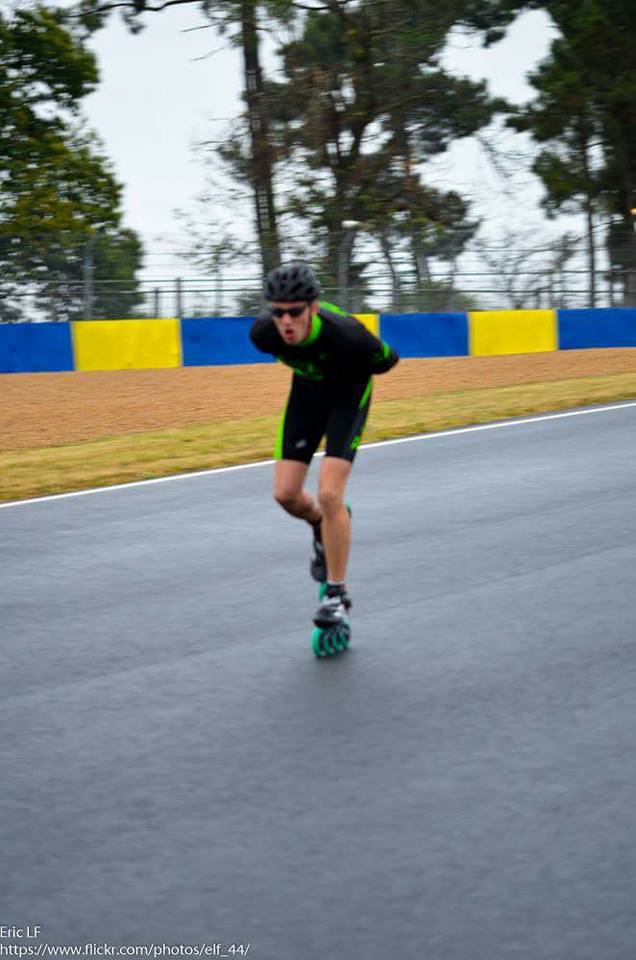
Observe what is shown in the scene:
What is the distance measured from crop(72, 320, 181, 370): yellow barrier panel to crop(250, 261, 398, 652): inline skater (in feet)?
52.6

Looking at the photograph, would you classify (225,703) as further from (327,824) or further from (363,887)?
(363,887)

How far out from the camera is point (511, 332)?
25203mm

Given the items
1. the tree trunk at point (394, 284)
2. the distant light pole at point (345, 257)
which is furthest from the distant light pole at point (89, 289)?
the tree trunk at point (394, 284)

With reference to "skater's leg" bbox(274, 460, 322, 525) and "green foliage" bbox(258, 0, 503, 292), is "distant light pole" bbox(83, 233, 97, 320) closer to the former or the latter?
"green foliage" bbox(258, 0, 503, 292)

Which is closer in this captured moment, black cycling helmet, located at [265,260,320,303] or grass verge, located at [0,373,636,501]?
black cycling helmet, located at [265,260,320,303]

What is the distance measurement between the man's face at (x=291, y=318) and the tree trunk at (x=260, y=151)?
26.3 meters

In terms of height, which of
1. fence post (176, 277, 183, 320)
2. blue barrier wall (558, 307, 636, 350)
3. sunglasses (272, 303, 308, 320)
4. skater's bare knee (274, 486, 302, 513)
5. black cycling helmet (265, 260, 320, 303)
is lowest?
blue barrier wall (558, 307, 636, 350)

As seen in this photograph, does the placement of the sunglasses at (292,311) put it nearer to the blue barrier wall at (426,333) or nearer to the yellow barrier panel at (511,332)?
the blue barrier wall at (426,333)

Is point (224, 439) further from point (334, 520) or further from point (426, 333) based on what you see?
point (426, 333)

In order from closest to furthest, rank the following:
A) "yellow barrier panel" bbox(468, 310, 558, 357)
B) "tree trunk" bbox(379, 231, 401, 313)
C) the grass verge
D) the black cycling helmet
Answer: the black cycling helmet < the grass verge < "yellow barrier panel" bbox(468, 310, 558, 357) < "tree trunk" bbox(379, 231, 401, 313)

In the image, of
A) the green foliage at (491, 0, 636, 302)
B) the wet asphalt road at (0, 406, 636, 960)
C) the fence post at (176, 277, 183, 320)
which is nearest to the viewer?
the wet asphalt road at (0, 406, 636, 960)

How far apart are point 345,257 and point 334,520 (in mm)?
24120

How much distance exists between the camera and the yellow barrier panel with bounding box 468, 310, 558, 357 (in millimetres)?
25016

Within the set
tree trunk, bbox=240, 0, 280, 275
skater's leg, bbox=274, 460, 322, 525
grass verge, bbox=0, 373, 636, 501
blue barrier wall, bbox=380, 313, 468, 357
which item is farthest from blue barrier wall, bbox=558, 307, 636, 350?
skater's leg, bbox=274, 460, 322, 525
